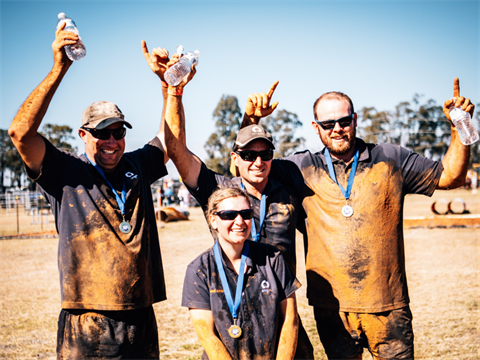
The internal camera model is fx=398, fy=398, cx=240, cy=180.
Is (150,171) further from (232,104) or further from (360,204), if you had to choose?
(232,104)

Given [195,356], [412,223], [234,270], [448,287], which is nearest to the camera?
[234,270]

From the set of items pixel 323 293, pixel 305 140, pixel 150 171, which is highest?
pixel 305 140

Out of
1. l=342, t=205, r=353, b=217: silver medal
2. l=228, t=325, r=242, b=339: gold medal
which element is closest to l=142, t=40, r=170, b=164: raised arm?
l=342, t=205, r=353, b=217: silver medal

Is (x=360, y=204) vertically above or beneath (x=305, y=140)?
beneath

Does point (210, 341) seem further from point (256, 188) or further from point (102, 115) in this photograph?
point (102, 115)

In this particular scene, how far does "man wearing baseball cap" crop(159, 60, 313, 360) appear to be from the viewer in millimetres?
3168

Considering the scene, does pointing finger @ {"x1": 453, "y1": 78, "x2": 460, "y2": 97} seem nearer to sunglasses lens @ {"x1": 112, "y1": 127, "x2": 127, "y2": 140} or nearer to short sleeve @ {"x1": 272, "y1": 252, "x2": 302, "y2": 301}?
short sleeve @ {"x1": 272, "y1": 252, "x2": 302, "y2": 301}

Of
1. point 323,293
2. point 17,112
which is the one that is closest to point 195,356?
point 323,293

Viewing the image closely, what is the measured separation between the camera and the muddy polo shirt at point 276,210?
319 cm

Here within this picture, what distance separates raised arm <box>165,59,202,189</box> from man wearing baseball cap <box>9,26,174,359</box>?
0.36 metres

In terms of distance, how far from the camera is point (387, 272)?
3.21 m

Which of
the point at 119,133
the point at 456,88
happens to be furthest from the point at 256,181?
the point at 456,88

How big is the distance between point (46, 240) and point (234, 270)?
14.8 metres

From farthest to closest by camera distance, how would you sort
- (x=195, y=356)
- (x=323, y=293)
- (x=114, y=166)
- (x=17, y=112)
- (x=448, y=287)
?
(x=448, y=287) → (x=195, y=356) → (x=323, y=293) → (x=114, y=166) → (x=17, y=112)
